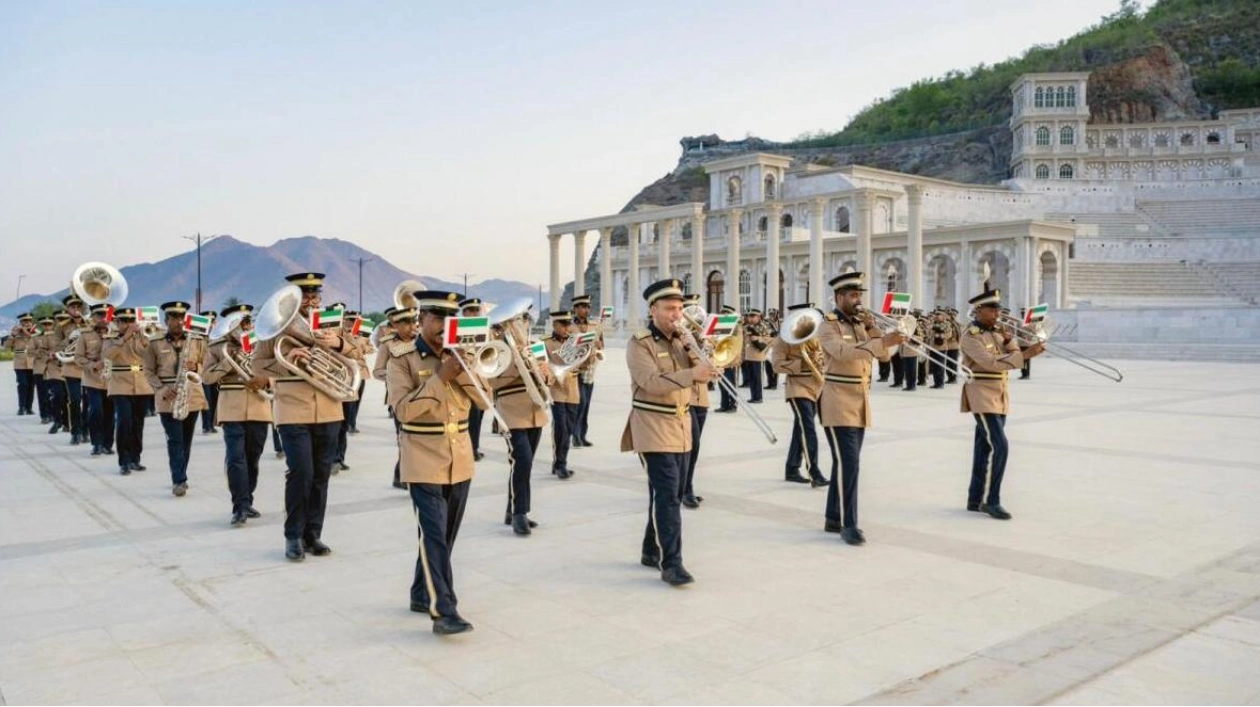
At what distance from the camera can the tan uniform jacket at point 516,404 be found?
29.1 ft

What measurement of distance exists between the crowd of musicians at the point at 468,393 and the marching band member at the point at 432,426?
10 mm

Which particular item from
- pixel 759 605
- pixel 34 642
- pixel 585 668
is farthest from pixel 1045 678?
pixel 34 642

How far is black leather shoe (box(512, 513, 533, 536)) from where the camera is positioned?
8320mm

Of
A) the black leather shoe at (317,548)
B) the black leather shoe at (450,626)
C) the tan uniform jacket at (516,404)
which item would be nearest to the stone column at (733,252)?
the tan uniform jacket at (516,404)

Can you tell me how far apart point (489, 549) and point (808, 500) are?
363 centimetres

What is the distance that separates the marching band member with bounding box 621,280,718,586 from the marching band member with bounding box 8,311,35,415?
1794cm

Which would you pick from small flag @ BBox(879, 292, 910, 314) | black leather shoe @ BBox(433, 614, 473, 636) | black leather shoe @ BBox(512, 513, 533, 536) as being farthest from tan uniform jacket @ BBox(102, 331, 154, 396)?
small flag @ BBox(879, 292, 910, 314)

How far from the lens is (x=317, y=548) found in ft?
25.1

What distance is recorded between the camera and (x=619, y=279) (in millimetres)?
75688

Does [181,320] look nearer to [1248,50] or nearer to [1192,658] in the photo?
[1192,658]

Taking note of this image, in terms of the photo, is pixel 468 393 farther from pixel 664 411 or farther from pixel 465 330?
pixel 664 411

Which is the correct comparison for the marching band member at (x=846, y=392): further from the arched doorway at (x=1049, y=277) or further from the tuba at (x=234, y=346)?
the arched doorway at (x=1049, y=277)

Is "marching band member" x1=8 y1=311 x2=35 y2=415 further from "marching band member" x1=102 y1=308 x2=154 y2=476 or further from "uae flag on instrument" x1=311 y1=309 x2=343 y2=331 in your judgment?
"uae flag on instrument" x1=311 y1=309 x2=343 y2=331

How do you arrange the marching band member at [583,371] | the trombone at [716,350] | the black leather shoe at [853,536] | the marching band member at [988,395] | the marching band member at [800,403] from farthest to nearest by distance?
1. the marching band member at [583,371]
2. the marching band member at [800,403]
3. the marching band member at [988,395]
4. the black leather shoe at [853,536]
5. the trombone at [716,350]
